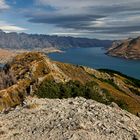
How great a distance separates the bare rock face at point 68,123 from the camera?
3067 centimetres

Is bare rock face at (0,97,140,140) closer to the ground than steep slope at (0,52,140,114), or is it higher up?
higher up

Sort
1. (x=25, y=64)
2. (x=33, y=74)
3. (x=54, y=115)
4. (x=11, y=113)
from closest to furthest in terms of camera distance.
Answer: (x=54, y=115) → (x=11, y=113) → (x=33, y=74) → (x=25, y=64)

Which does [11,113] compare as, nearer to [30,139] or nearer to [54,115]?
[54,115]

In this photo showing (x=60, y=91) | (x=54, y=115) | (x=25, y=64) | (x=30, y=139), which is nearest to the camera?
(x=30, y=139)

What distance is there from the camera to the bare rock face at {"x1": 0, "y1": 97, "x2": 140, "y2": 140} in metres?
30.7

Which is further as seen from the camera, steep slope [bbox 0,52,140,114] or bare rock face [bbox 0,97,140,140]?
steep slope [bbox 0,52,140,114]

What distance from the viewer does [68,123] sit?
3272 centimetres

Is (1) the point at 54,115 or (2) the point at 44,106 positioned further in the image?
(2) the point at 44,106

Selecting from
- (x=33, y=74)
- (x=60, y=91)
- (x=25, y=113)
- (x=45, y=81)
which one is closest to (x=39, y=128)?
(x=25, y=113)

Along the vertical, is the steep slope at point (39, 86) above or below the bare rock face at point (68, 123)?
below

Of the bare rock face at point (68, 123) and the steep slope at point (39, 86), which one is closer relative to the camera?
the bare rock face at point (68, 123)

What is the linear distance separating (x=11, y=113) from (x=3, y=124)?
392 cm

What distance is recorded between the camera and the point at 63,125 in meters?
32.5

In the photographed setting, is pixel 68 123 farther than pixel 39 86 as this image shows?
No
